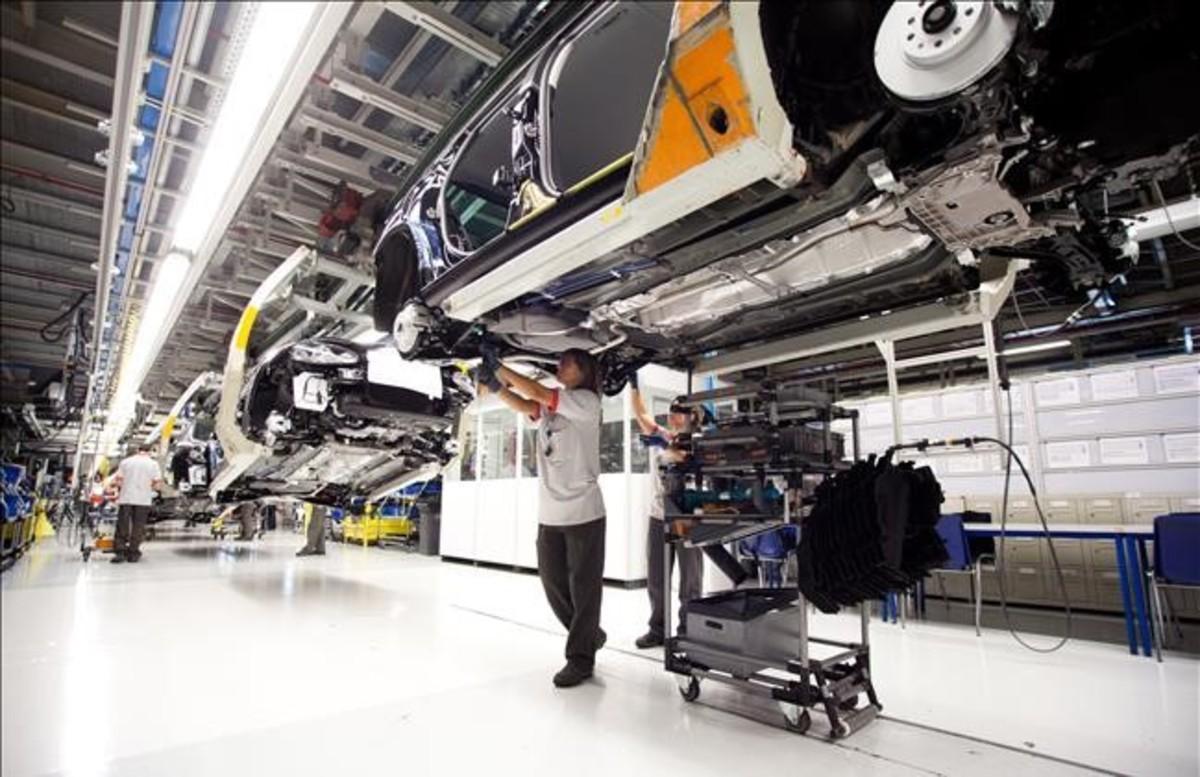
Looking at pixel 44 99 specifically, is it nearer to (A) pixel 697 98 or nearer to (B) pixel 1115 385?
(A) pixel 697 98

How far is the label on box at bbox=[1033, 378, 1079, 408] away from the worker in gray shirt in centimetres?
469

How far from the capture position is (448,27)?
9.59 feet

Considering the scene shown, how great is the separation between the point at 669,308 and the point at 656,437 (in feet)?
2.74

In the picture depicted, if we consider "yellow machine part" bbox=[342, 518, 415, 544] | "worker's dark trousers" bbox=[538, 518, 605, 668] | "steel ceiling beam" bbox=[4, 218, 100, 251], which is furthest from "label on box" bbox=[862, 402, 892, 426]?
"yellow machine part" bbox=[342, 518, 415, 544]

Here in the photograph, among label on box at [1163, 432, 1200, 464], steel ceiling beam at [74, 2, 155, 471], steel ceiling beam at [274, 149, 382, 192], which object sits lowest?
label on box at [1163, 432, 1200, 464]

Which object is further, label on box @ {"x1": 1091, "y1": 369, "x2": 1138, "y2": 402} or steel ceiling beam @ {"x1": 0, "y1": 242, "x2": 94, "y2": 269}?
steel ceiling beam @ {"x1": 0, "y1": 242, "x2": 94, "y2": 269}

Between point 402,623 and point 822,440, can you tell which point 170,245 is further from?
point 822,440

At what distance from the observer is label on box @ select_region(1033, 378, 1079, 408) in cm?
511

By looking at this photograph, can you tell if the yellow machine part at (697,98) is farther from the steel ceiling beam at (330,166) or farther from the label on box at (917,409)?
the label on box at (917,409)

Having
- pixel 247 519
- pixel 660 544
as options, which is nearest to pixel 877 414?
pixel 660 544

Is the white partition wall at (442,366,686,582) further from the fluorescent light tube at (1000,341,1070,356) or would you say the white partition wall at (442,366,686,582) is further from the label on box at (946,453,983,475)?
the fluorescent light tube at (1000,341,1070,356)

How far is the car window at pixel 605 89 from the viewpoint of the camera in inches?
88.7

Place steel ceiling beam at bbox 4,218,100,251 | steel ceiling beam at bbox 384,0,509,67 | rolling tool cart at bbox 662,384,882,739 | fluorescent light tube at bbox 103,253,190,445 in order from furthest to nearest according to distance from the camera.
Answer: steel ceiling beam at bbox 4,218,100,251
fluorescent light tube at bbox 103,253,190,445
steel ceiling beam at bbox 384,0,509,67
rolling tool cart at bbox 662,384,882,739

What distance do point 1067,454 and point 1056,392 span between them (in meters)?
0.57
